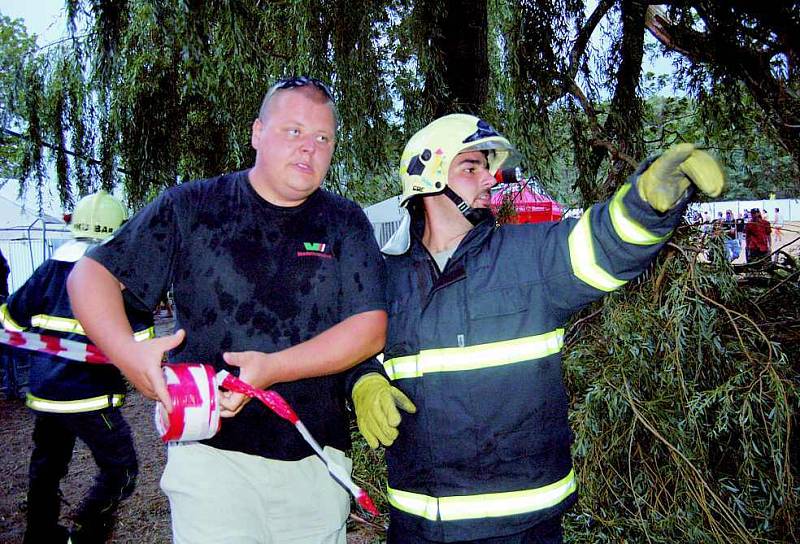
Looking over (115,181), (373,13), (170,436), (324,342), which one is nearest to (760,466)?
(324,342)

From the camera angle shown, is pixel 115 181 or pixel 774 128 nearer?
pixel 774 128

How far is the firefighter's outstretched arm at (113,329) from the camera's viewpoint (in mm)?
1774

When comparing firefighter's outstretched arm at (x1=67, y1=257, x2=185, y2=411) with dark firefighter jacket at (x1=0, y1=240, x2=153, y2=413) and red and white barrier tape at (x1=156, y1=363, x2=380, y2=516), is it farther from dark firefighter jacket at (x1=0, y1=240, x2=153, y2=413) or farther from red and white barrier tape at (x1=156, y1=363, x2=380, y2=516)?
dark firefighter jacket at (x1=0, y1=240, x2=153, y2=413)

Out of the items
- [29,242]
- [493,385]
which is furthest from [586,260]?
[29,242]

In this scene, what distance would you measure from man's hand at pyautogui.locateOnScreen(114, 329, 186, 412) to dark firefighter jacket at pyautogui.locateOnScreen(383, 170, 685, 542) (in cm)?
78

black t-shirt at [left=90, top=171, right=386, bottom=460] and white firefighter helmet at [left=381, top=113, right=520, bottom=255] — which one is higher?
white firefighter helmet at [left=381, top=113, right=520, bottom=255]

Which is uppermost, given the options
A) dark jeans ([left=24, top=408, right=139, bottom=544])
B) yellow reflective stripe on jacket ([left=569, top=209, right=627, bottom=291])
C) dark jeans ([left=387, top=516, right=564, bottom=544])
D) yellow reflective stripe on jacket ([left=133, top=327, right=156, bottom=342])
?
yellow reflective stripe on jacket ([left=569, top=209, right=627, bottom=291])

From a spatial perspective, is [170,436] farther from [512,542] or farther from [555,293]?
[555,293]

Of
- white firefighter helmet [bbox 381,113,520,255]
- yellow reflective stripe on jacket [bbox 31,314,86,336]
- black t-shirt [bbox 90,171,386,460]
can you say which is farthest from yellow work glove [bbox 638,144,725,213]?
yellow reflective stripe on jacket [bbox 31,314,86,336]

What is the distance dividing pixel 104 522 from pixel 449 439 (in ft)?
9.23

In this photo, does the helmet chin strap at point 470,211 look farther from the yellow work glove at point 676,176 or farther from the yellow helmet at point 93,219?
the yellow helmet at point 93,219

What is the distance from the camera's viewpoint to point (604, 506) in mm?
3549

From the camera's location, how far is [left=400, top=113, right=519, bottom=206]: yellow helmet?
7.73ft

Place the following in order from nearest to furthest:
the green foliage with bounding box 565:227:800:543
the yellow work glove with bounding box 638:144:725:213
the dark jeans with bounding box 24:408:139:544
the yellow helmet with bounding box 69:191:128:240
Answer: the yellow work glove with bounding box 638:144:725:213, the green foliage with bounding box 565:227:800:543, the dark jeans with bounding box 24:408:139:544, the yellow helmet with bounding box 69:191:128:240
